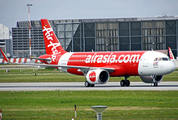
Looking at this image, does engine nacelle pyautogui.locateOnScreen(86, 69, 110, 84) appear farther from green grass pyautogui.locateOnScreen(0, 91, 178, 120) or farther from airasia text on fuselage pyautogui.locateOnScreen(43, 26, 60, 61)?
green grass pyautogui.locateOnScreen(0, 91, 178, 120)

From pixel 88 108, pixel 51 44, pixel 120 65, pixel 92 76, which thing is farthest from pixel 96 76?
pixel 88 108

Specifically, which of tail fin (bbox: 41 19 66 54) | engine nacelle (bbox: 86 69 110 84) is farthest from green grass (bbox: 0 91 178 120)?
tail fin (bbox: 41 19 66 54)

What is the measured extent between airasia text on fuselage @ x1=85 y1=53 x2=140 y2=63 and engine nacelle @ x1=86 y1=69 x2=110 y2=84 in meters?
2.22

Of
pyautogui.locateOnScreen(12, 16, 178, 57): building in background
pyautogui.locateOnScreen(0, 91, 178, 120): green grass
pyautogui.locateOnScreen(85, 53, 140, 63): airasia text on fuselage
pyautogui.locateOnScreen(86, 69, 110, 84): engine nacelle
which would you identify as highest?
pyautogui.locateOnScreen(12, 16, 178, 57): building in background

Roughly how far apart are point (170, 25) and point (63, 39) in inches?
1384

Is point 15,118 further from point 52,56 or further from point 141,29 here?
point 141,29

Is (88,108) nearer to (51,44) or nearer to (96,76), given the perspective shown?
(96,76)

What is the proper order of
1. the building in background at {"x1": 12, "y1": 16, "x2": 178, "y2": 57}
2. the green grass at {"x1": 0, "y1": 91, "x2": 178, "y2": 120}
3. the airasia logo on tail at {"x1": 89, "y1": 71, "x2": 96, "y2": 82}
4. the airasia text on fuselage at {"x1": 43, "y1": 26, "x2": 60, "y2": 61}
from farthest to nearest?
the building in background at {"x1": 12, "y1": 16, "x2": 178, "y2": 57}, the airasia text on fuselage at {"x1": 43, "y1": 26, "x2": 60, "y2": 61}, the airasia logo on tail at {"x1": 89, "y1": 71, "x2": 96, "y2": 82}, the green grass at {"x1": 0, "y1": 91, "x2": 178, "y2": 120}

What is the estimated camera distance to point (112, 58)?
1679 inches

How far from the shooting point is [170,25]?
4301 inches

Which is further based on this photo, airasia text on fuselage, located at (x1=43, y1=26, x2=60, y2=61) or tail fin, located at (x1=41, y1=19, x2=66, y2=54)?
tail fin, located at (x1=41, y1=19, x2=66, y2=54)

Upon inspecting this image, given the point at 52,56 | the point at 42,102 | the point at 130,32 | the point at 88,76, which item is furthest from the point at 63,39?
the point at 42,102

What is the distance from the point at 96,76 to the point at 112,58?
4.03m

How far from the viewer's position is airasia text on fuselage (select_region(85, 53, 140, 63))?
1598 inches
